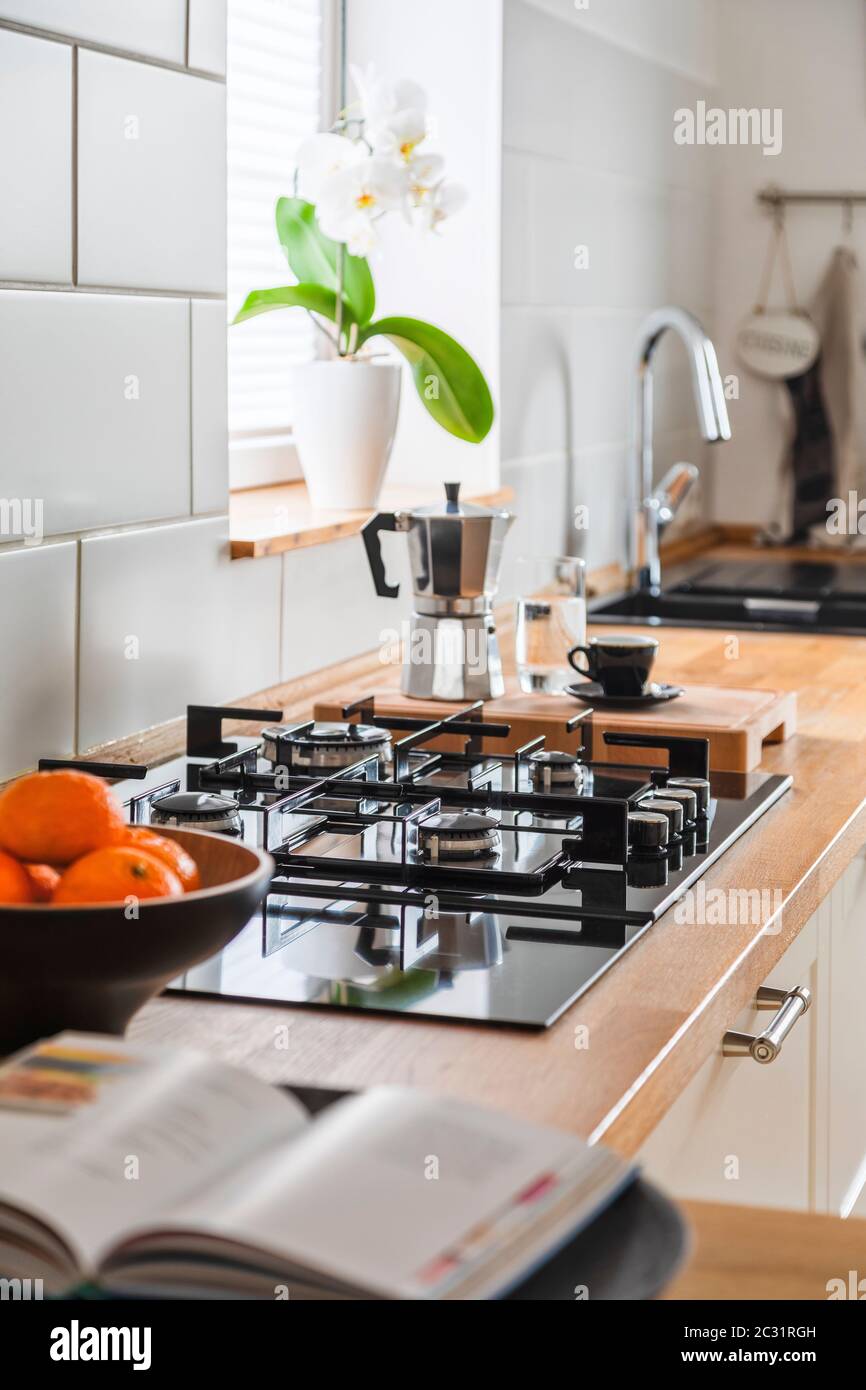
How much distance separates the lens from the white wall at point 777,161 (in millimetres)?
3264

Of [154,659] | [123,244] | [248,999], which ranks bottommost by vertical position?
[248,999]

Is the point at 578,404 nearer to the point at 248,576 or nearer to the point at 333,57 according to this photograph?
the point at 333,57

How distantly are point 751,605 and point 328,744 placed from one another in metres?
1.28

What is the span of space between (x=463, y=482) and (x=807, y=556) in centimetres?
109

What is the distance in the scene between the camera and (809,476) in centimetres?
329

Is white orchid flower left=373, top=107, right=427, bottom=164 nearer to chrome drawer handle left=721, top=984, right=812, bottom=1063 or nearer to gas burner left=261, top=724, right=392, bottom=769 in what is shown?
gas burner left=261, top=724, right=392, bottom=769

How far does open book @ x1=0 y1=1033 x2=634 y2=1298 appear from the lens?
0.59 m

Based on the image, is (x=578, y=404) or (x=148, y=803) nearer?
(x=148, y=803)

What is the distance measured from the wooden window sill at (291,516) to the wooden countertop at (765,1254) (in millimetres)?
1065

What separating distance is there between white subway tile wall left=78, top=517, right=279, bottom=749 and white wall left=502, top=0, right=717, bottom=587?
709 mm

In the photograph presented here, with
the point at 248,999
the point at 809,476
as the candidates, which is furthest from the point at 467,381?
the point at 809,476

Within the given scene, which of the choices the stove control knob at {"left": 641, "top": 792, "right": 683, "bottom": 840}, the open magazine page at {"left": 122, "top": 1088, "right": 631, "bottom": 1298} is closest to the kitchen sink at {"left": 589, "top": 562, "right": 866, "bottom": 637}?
the stove control knob at {"left": 641, "top": 792, "right": 683, "bottom": 840}

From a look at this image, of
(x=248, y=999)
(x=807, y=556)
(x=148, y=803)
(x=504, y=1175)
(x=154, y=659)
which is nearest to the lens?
(x=504, y=1175)

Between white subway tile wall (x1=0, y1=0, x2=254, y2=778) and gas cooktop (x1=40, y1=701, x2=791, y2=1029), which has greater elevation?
white subway tile wall (x1=0, y1=0, x2=254, y2=778)
